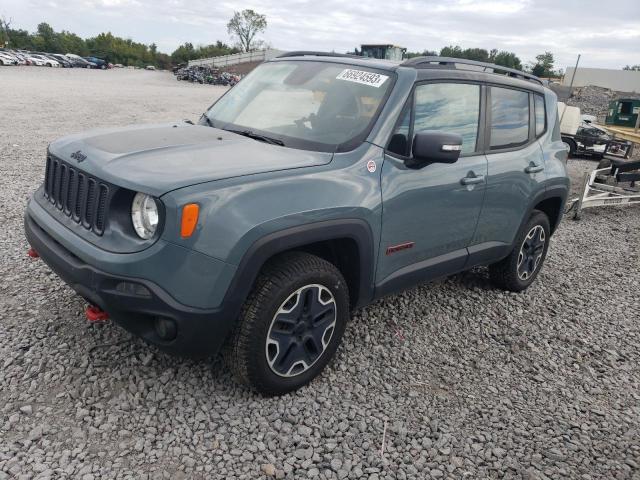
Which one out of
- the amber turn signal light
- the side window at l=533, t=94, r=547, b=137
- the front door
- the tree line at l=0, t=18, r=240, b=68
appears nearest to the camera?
the amber turn signal light

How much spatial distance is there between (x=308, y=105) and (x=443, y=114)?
92 centimetres

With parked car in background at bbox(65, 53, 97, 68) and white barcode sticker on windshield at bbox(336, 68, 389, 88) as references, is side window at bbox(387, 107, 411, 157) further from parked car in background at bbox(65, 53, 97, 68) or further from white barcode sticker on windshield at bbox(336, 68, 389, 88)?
parked car in background at bbox(65, 53, 97, 68)

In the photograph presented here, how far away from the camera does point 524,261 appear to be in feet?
15.5

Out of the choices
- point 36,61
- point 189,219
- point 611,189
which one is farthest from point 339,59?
point 36,61

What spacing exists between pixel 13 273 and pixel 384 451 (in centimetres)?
328

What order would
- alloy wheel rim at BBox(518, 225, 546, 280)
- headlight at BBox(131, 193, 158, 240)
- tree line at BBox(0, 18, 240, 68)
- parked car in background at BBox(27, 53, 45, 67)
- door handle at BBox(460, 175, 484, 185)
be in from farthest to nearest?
1. tree line at BBox(0, 18, 240, 68)
2. parked car in background at BBox(27, 53, 45, 67)
3. alloy wheel rim at BBox(518, 225, 546, 280)
4. door handle at BBox(460, 175, 484, 185)
5. headlight at BBox(131, 193, 158, 240)

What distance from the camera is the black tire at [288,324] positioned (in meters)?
2.65


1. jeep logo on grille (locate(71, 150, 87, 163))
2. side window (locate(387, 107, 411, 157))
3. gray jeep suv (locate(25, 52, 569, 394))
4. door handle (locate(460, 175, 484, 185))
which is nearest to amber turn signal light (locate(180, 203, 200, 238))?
gray jeep suv (locate(25, 52, 569, 394))

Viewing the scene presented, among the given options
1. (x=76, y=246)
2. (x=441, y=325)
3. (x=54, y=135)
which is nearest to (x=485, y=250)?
(x=441, y=325)

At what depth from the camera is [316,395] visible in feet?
9.96

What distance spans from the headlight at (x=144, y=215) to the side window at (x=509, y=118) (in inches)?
103

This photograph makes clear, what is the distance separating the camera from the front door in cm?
315

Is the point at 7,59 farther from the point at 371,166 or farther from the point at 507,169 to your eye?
the point at 371,166

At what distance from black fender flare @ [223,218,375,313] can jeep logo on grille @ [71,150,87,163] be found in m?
1.12
